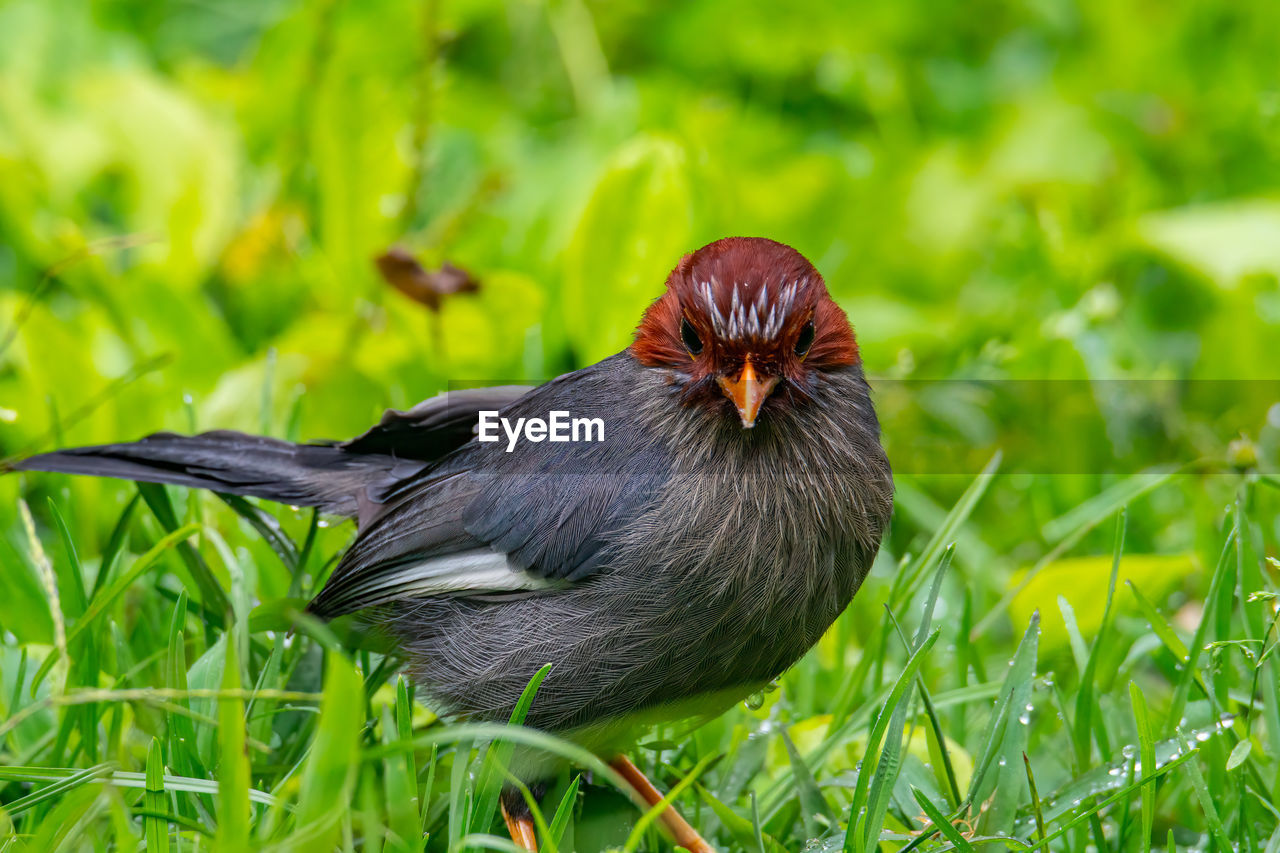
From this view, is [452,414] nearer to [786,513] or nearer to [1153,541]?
[786,513]

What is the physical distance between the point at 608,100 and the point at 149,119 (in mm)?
1786

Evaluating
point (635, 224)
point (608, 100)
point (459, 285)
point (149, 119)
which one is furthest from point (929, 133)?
point (149, 119)

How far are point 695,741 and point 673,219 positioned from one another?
1749 mm

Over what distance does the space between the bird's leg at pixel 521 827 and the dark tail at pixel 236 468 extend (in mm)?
743

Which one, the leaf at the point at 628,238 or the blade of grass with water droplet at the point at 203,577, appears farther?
the leaf at the point at 628,238

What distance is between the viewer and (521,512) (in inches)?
95.8

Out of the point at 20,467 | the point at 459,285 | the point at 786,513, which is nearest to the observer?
the point at 786,513

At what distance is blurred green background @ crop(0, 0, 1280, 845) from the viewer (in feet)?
12.1

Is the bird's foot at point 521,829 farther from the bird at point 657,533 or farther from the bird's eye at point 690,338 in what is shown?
the bird's eye at point 690,338

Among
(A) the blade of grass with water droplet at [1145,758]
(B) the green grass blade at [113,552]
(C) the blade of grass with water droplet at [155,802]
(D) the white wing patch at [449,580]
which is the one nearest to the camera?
(C) the blade of grass with water droplet at [155,802]

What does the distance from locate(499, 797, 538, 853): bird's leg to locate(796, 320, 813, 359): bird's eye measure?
1.06 meters

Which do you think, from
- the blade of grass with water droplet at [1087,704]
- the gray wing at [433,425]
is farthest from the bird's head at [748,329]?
the blade of grass with water droplet at [1087,704]

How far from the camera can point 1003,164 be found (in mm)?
5305

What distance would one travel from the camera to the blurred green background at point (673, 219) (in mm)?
3676
